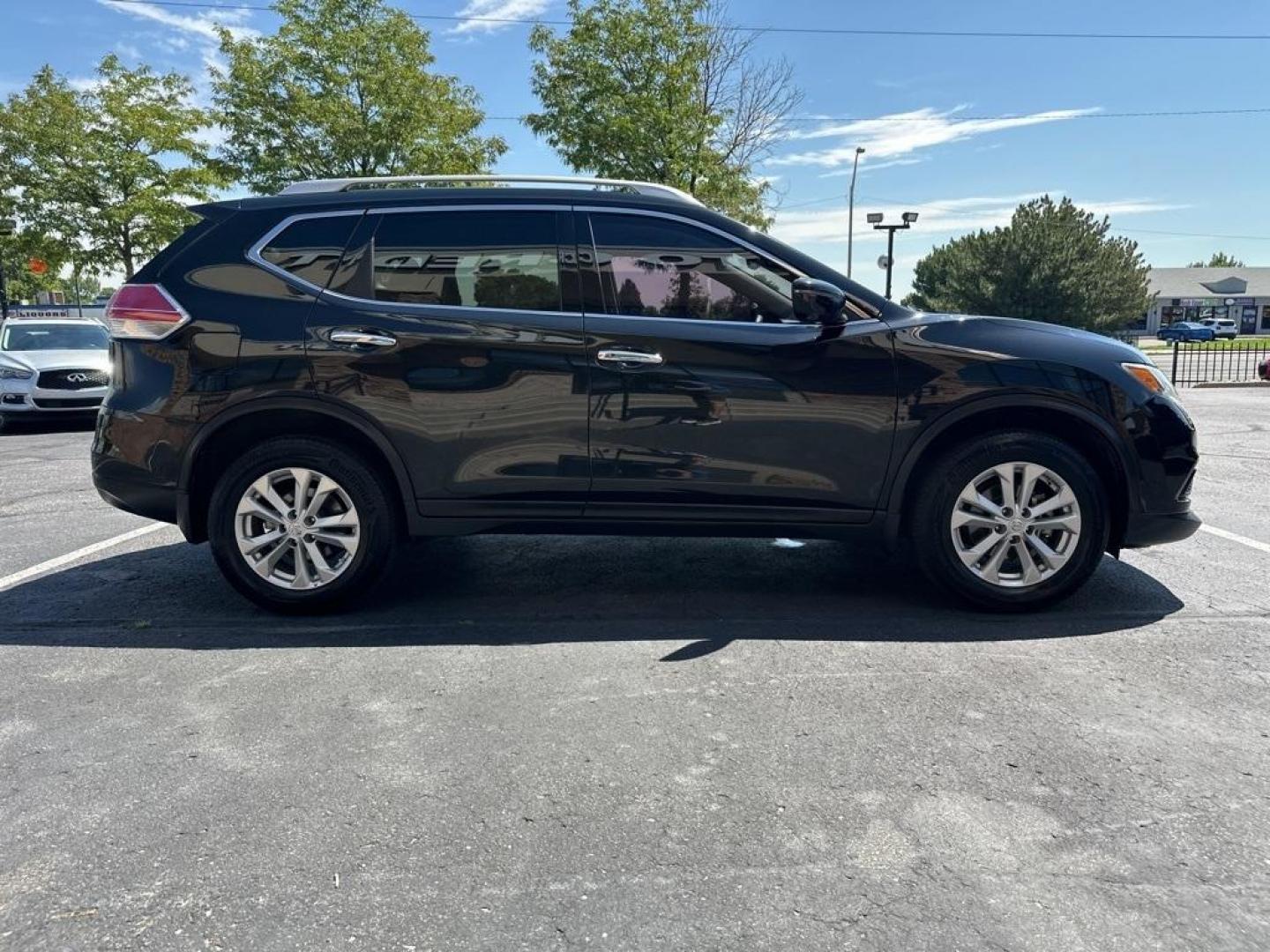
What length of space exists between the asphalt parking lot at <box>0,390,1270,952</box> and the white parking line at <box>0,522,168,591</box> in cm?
17

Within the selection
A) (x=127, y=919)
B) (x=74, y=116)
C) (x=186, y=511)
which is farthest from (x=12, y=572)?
(x=74, y=116)

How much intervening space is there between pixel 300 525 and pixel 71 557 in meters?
2.21

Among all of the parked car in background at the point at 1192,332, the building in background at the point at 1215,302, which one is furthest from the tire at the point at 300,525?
the building in background at the point at 1215,302

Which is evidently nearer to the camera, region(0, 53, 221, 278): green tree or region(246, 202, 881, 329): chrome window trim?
region(246, 202, 881, 329): chrome window trim

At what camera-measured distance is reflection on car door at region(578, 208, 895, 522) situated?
4016 millimetres

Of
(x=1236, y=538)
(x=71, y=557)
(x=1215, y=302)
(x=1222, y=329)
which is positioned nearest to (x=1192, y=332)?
(x=1222, y=329)

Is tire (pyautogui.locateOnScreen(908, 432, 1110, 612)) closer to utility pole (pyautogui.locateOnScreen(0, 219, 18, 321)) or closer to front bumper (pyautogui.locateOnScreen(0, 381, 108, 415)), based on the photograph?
front bumper (pyautogui.locateOnScreen(0, 381, 108, 415))

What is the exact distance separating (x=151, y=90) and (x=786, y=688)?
2846cm

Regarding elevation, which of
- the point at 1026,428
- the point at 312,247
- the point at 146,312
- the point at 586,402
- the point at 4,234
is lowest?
the point at 1026,428

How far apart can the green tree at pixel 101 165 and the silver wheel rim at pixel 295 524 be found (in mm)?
22820

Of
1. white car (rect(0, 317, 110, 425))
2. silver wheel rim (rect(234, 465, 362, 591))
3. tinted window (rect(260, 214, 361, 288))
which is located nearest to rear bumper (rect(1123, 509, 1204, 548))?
silver wheel rim (rect(234, 465, 362, 591))

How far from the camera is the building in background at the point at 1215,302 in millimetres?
80812

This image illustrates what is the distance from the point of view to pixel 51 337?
42.9 feet

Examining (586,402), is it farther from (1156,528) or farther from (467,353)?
(1156,528)
